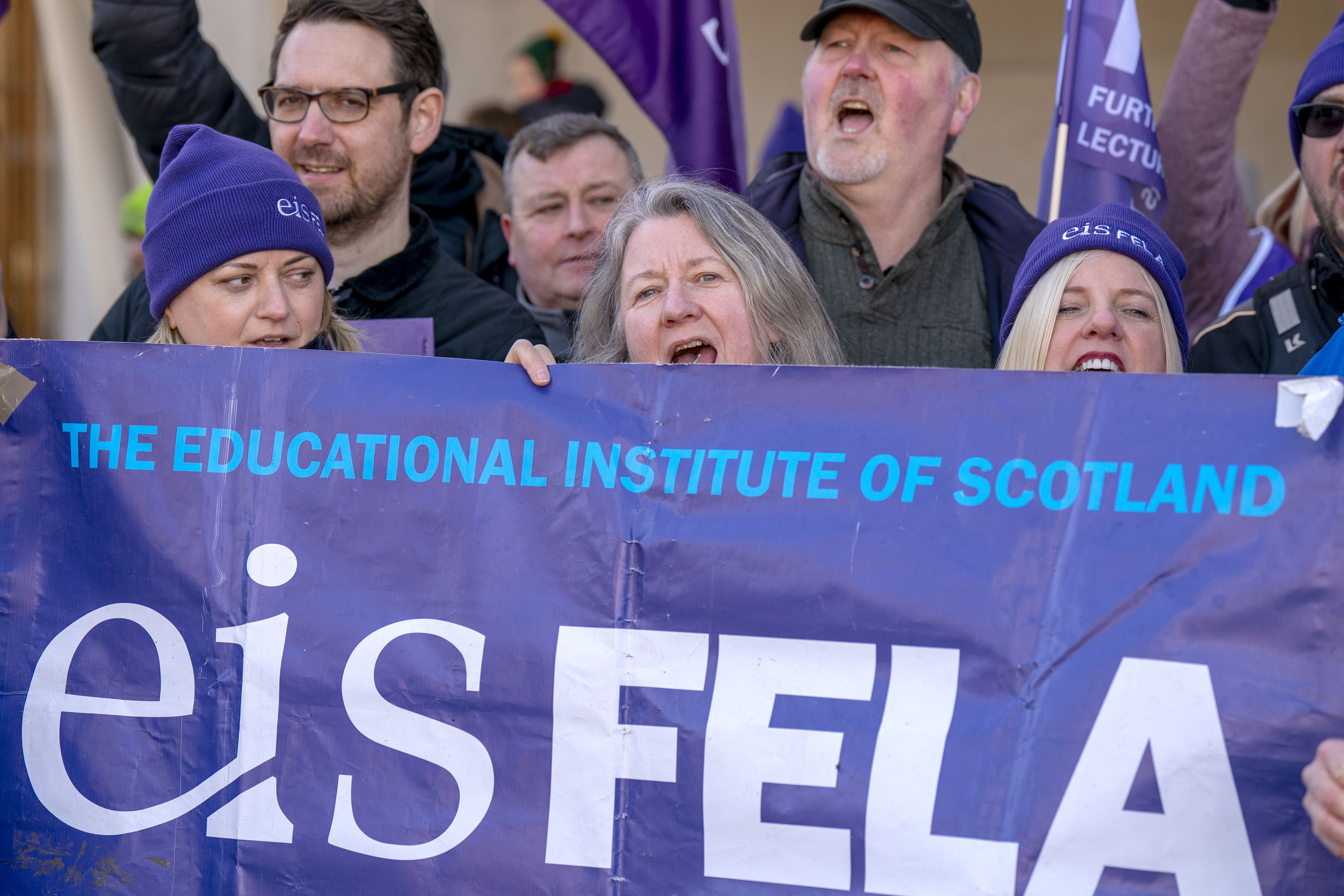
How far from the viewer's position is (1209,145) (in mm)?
3633

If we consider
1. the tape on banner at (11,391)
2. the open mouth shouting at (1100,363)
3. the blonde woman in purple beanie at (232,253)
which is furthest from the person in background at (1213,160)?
the tape on banner at (11,391)

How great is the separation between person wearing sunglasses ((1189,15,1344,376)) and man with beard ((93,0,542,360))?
1518 millimetres

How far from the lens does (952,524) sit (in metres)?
2.05

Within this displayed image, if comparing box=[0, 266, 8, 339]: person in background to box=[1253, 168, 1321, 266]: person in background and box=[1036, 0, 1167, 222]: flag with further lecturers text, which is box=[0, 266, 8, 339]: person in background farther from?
box=[1253, 168, 1321, 266]: person in background

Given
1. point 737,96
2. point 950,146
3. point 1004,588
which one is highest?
point 737,96

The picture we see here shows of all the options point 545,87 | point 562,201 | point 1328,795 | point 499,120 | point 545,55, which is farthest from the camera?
point 545,55

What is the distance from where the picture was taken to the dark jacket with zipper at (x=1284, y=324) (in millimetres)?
2867

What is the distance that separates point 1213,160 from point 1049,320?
4.81 feet

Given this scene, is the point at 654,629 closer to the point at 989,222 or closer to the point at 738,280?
the point at 738,280

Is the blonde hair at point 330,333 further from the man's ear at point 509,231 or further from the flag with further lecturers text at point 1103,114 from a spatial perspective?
the flag with further lecturers text at point 1103,114

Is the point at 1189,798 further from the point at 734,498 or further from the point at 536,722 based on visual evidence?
the point at 536,722

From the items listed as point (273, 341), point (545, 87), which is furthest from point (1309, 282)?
point (545, 87)

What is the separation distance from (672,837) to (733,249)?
3.77 ft

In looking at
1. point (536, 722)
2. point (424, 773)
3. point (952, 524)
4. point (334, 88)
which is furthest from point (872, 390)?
point (334, 88)
